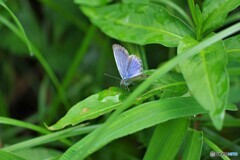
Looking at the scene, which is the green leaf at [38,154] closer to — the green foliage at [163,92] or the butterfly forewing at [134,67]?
the green foliage at [163,92]

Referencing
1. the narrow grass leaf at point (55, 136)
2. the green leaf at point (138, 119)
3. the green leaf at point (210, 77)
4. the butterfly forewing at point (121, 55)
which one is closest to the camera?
the green leaf at point (210, 77)

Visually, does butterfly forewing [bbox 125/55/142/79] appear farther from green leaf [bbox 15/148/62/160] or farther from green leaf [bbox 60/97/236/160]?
green leaf [bbox 15/148/62/160]

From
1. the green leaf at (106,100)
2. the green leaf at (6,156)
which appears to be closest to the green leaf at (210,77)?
the green leaf at (106,100)

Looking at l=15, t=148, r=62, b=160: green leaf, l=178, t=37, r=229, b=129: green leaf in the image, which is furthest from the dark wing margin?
l=15, t=148, r=62, b=160: green leaf

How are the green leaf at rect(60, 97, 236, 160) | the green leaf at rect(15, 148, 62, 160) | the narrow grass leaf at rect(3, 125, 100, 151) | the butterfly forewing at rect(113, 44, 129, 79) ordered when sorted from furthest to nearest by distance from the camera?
the green leaf at rect(15, 148, 62, 160) < the narrow grass leaf at rect(3, 125, 100, 151) < the butterfly forewing at rect(113, 44, 129, 79) < the green leaf at rect(60, 97, 236, 160)

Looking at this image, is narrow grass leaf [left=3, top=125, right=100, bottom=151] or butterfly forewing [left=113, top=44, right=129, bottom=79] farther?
narrow grass leaf [left=3, top=125, right=100, bottom=151]

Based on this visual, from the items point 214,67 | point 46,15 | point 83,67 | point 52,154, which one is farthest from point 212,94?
point 46,15
